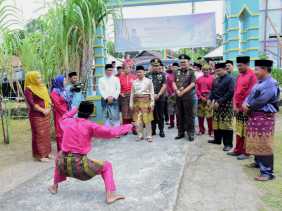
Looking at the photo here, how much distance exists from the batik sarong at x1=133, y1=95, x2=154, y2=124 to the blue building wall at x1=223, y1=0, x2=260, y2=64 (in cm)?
415

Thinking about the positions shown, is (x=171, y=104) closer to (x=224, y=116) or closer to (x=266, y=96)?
(x=224, y=116)

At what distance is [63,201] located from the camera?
3.49 metres

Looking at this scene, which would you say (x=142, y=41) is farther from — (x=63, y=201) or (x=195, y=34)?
(x=63, y=201)

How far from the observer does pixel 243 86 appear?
16.3 ft

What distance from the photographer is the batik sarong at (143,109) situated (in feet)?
19.7

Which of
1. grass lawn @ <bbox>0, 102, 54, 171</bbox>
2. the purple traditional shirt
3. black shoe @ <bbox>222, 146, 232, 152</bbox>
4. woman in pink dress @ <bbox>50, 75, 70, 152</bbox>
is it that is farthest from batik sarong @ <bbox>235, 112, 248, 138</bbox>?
grass lawn @ <bbox>0, 102, 54, 171</bbox>

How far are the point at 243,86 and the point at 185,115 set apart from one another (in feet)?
4.46

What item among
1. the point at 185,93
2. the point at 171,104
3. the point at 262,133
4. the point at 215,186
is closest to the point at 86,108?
the point at 215,186

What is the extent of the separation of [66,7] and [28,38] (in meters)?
1.21

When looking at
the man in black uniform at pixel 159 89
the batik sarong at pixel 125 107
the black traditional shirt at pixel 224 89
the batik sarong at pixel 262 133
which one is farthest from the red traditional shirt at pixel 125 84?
the batik sarong at pixel 262 133

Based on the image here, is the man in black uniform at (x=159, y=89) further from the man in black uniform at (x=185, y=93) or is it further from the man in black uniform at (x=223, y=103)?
the man in black uniform at (x=223, y=103)

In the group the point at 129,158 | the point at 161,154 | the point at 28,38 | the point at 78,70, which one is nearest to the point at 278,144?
the point at 161,154

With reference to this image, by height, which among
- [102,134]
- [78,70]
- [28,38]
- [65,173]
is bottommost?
[65,173]

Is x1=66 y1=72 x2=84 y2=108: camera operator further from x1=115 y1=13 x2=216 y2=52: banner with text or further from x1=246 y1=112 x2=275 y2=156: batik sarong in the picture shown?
x1=115 y1=13 x2=216 y2=52: banner with text
